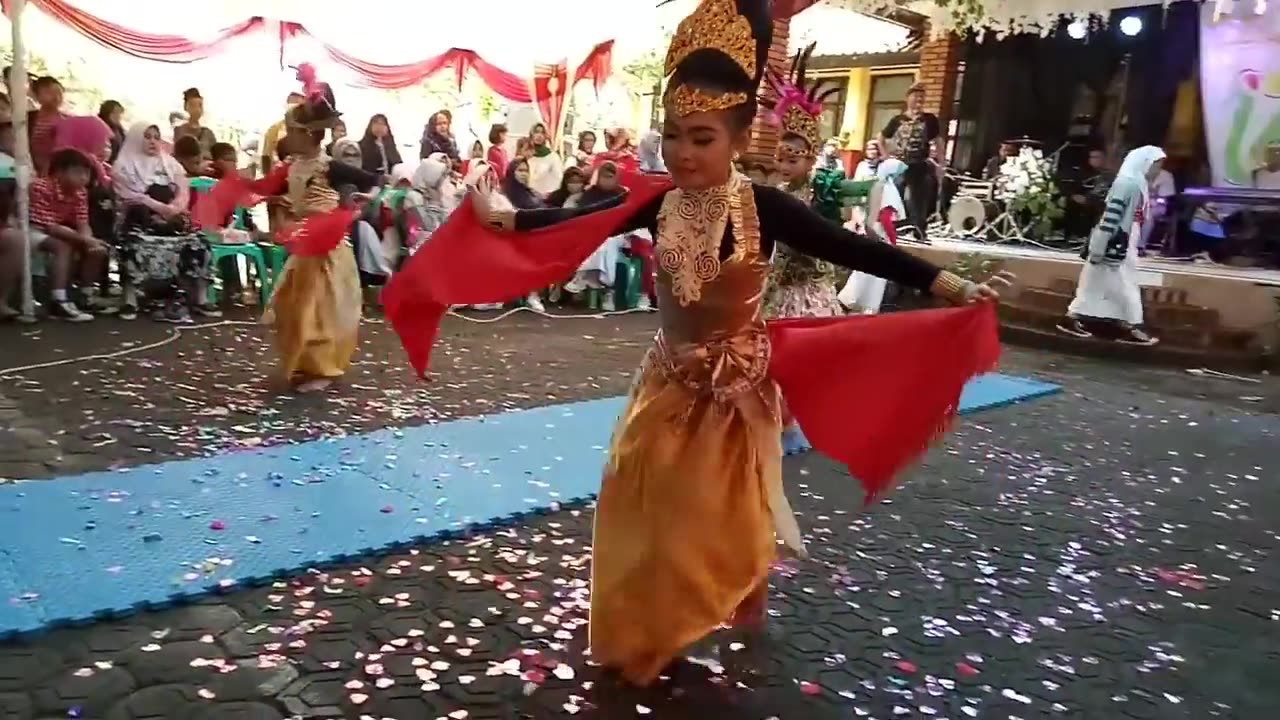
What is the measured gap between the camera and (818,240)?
2486 mm

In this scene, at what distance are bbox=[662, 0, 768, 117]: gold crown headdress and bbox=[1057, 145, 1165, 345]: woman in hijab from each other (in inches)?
289

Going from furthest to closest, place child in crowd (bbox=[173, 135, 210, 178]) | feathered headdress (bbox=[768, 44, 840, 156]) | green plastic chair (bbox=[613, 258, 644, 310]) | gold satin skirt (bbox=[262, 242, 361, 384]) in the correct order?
green plastic chair (bbox=[613, 258, 644, 310])
child in crowd (bbox=[173, 135, 210, 178])
gold satin skirt (bbox=[262, 242, 361, 384])
feathered headdress (bbox=[768, 44, 840, 156])

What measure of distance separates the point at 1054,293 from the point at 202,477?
8.85 m

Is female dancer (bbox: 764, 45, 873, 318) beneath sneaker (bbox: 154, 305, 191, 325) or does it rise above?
above

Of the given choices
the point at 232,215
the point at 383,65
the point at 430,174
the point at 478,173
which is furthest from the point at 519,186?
the point at 478,173

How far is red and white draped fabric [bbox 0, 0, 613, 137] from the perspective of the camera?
31.7ft

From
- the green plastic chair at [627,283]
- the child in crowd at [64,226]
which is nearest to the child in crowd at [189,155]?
the child in crowd at [64,226]

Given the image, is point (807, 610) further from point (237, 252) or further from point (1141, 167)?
point (1141, 167)

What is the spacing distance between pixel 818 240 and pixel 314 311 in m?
3.50

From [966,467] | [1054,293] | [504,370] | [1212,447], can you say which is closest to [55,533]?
[504,370]

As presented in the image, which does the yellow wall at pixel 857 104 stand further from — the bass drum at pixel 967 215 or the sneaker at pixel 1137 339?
the sneaker at pixel 1137 339

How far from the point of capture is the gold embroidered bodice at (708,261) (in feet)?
8.07

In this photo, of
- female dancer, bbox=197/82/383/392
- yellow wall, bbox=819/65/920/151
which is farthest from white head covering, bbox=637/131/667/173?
female dancer, bbox=197/82/383/392

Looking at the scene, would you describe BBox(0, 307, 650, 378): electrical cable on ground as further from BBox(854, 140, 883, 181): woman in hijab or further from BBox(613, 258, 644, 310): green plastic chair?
BBox(854, 140, 883, 181): woman in hijab
